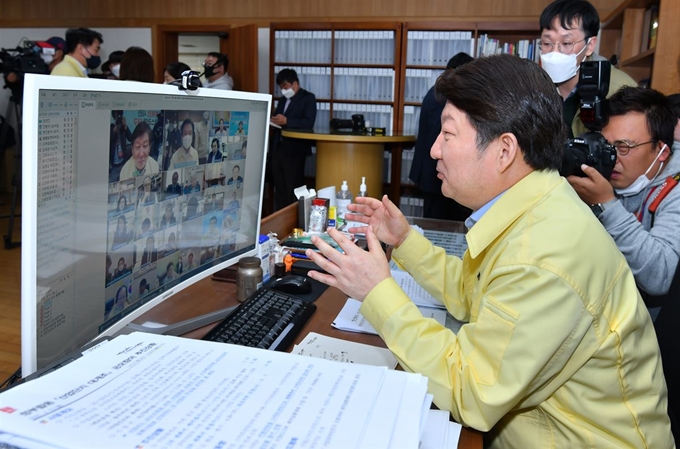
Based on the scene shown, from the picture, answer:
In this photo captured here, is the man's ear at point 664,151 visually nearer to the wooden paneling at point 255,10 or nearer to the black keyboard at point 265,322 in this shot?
the black keyboard at point 265,322

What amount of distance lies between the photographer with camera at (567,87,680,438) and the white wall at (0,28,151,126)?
5879 mm

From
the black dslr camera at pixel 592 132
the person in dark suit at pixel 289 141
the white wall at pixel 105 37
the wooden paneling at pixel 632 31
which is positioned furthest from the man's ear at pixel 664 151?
the white wall at pixel 105 37

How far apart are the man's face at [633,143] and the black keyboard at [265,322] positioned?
1.03m

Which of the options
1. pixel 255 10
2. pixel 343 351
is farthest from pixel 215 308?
pixel 255 10

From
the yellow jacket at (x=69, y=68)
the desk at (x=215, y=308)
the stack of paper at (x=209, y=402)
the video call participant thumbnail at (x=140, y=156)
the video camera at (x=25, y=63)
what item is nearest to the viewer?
the stack of paper at (x=209, y=402)

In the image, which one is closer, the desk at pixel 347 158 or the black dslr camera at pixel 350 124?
the desk at pixel 347 158

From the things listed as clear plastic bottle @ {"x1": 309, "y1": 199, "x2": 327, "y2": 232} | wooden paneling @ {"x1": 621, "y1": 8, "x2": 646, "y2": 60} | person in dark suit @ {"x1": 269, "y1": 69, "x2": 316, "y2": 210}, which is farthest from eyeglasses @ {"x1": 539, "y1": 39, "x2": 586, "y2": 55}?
person in dark suit @ {"x1": 269, "y1": 69, "x2": 316, "y2": 210}

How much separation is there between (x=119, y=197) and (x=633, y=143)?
1.41 meters

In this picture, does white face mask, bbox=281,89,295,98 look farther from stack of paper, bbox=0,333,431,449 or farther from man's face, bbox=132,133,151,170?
stack of paper, bbox=0,333,431,449

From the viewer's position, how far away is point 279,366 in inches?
27.2

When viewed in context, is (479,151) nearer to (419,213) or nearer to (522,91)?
(522,91)

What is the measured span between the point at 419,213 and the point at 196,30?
324 centimetres

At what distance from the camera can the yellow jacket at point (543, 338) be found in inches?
31.0

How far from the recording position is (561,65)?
7.22 feet
